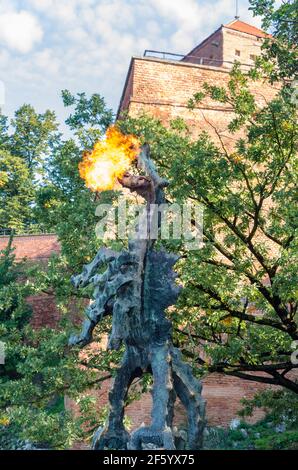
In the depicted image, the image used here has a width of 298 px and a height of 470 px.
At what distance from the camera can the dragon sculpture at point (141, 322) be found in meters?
6.44


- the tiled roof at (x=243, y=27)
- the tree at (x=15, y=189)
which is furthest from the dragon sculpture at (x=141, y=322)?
the tiled roof at (x=243, y=27)

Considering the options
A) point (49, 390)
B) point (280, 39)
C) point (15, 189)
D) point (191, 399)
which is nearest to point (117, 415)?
point (191, 399)

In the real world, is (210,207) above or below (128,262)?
above

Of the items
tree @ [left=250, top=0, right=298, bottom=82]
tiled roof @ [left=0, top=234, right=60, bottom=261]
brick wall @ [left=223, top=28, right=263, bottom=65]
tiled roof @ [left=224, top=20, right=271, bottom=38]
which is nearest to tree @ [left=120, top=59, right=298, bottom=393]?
tree @ [left=250, top=0, right=298, bottom=82]

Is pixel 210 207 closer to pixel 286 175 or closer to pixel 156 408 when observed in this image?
pixel 286 175

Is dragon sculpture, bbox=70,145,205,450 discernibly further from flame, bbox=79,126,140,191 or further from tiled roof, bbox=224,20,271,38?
tiled roof, bbox=224,20,271,38

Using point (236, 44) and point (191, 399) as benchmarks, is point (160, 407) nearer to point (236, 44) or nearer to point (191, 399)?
point (191, 399)

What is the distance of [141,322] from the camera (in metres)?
6.82

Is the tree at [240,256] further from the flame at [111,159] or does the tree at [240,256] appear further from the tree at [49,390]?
the flame at [111,159]

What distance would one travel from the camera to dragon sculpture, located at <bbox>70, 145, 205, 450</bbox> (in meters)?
6.44

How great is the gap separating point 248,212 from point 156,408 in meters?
7.61

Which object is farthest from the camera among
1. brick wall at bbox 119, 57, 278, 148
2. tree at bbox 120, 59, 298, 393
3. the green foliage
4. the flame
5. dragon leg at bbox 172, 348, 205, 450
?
brick wall at bbox 119, 57, 278, 148

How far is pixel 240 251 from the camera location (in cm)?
1249

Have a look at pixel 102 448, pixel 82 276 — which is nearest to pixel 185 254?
pixel 82 276
